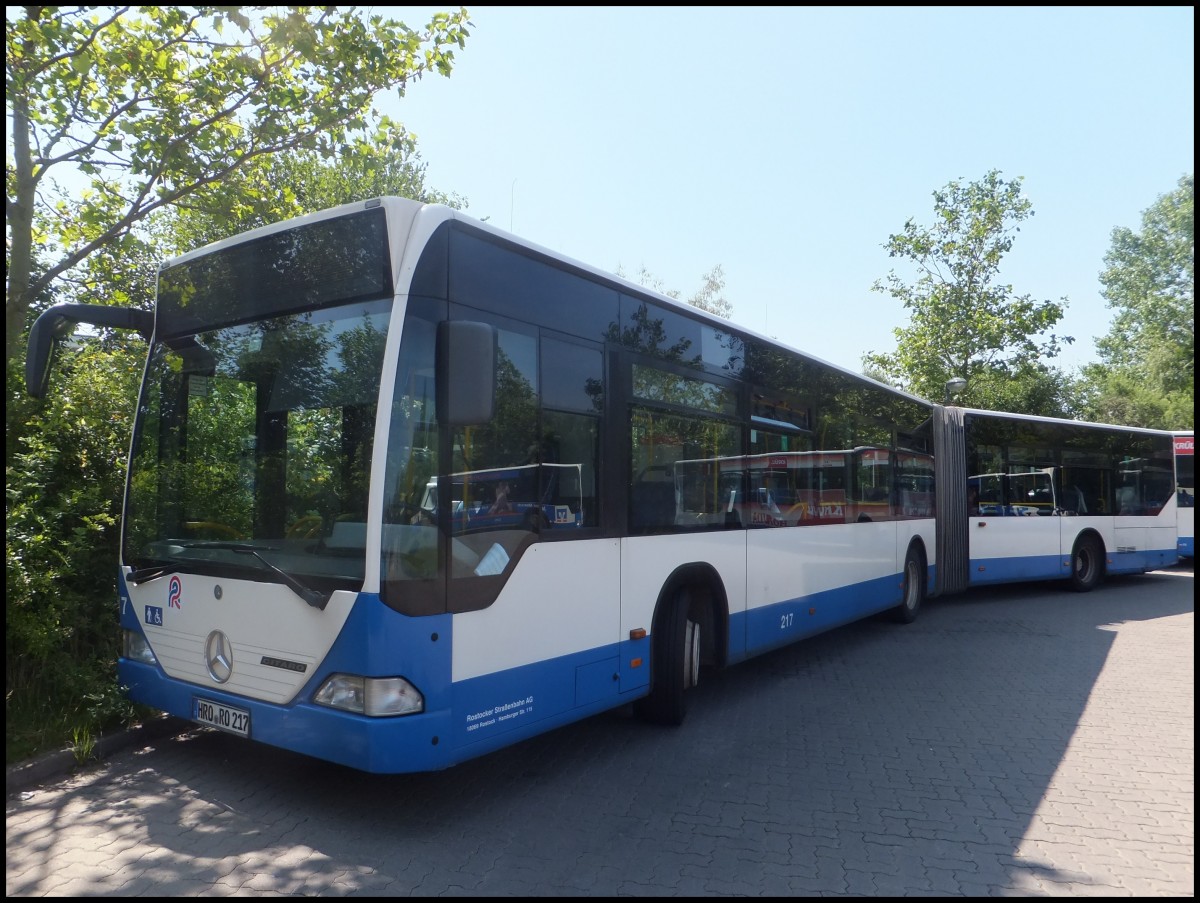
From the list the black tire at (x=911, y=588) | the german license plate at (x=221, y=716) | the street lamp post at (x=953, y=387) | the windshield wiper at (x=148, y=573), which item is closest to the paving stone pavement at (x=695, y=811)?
the german license plate at (x=221, y=716)

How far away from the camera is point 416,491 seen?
4281 mm

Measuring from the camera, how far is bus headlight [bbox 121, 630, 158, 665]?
5244 mm

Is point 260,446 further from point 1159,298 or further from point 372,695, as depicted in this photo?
point 1159,298

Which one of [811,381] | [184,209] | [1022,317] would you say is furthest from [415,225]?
[1022,317]

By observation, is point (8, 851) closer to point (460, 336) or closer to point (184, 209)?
point (460, 336)

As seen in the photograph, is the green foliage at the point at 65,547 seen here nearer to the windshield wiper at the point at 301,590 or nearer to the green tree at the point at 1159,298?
the windshield wiper at the point at 301,590

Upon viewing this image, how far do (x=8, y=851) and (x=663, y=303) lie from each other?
5186 mm

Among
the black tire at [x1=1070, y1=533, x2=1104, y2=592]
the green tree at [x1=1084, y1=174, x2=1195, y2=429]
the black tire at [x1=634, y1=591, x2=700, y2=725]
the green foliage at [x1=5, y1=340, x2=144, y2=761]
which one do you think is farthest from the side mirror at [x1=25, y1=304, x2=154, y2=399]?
the black tire at [x1=1070, y1=533, x2=1104, y2=592]

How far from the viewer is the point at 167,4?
6617 millimetres

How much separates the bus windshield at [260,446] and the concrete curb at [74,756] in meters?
1.23

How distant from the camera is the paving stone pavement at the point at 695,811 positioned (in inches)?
158

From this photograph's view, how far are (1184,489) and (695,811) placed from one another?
58.5ft

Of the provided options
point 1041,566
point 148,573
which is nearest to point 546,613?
point 148,573

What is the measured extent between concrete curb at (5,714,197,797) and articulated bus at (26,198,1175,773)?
554 millimetres
